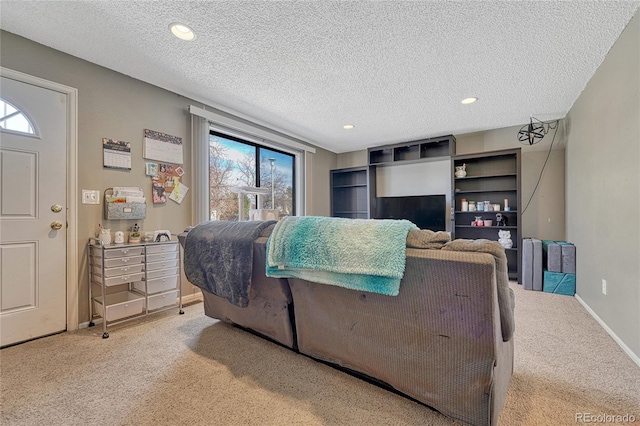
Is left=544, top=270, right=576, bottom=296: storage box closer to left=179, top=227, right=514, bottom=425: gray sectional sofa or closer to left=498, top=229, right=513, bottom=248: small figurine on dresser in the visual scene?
left=498, top=229, right=513, bottom=248: small figurine on dresser

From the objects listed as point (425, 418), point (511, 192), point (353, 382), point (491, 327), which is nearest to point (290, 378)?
point (353, 382)

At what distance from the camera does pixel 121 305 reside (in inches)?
90.0

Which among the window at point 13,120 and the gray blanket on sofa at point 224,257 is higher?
the window at point 13,120

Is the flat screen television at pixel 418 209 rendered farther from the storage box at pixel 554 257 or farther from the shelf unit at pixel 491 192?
the storage box at pixel 554 257

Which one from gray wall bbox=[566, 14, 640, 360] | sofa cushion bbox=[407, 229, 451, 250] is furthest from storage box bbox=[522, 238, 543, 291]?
sofa cushion bbox=[407, 229, 451, 250]

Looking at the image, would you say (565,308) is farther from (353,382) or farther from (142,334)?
(142,334)

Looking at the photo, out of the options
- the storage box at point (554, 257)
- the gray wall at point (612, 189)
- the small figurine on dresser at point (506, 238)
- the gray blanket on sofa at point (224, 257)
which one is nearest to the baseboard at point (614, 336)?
the gray wall at point (612, 189)

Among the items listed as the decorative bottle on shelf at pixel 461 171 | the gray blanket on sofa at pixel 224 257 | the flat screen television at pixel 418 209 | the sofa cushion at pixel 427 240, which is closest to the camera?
the sofa cushion at pixel 427 240

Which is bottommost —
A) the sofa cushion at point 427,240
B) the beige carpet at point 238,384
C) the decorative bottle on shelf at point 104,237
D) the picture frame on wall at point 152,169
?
the beige carpet at point 238,384

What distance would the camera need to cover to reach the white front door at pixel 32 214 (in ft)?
6.48

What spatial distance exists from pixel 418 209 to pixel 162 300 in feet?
13.0

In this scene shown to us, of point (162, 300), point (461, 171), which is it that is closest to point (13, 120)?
point (162, 300)

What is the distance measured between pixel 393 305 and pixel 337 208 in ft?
14.7

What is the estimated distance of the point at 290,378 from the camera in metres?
1.55
